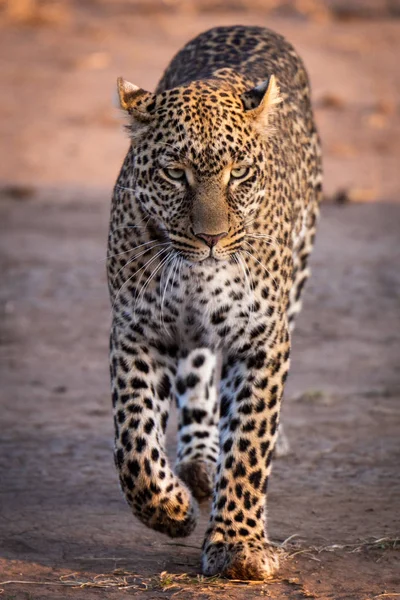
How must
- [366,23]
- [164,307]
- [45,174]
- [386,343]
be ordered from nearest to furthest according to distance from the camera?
[164,307]
[386,343]
[45,174]
[366,23]

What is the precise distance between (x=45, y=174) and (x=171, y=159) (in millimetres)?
10114

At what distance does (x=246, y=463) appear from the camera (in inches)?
247

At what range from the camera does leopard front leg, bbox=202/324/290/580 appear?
6094mm

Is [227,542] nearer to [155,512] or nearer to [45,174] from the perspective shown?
[155,512]

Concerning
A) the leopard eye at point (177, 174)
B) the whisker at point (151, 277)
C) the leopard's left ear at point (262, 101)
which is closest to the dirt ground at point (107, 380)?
the whisker at point (151, 277)

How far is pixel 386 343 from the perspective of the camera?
10.4m

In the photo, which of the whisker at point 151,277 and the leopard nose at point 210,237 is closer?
the leopard nose at point 210,237

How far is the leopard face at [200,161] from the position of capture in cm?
603

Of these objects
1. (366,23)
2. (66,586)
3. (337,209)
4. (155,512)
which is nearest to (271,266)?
(155,512)

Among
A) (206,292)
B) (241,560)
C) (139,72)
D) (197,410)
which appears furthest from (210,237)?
(139,72)

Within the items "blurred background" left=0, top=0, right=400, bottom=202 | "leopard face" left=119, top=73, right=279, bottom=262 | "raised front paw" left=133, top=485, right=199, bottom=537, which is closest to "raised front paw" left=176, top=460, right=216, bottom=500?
"raised front paw" left=133, top=485, right=199, bottom=537

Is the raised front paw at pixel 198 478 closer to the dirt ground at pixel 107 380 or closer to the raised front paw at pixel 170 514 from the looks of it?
the dirt ground at pixel 107 380

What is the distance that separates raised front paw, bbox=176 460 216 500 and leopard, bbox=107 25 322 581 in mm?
865

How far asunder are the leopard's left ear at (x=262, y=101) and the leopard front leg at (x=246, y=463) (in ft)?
3.13
